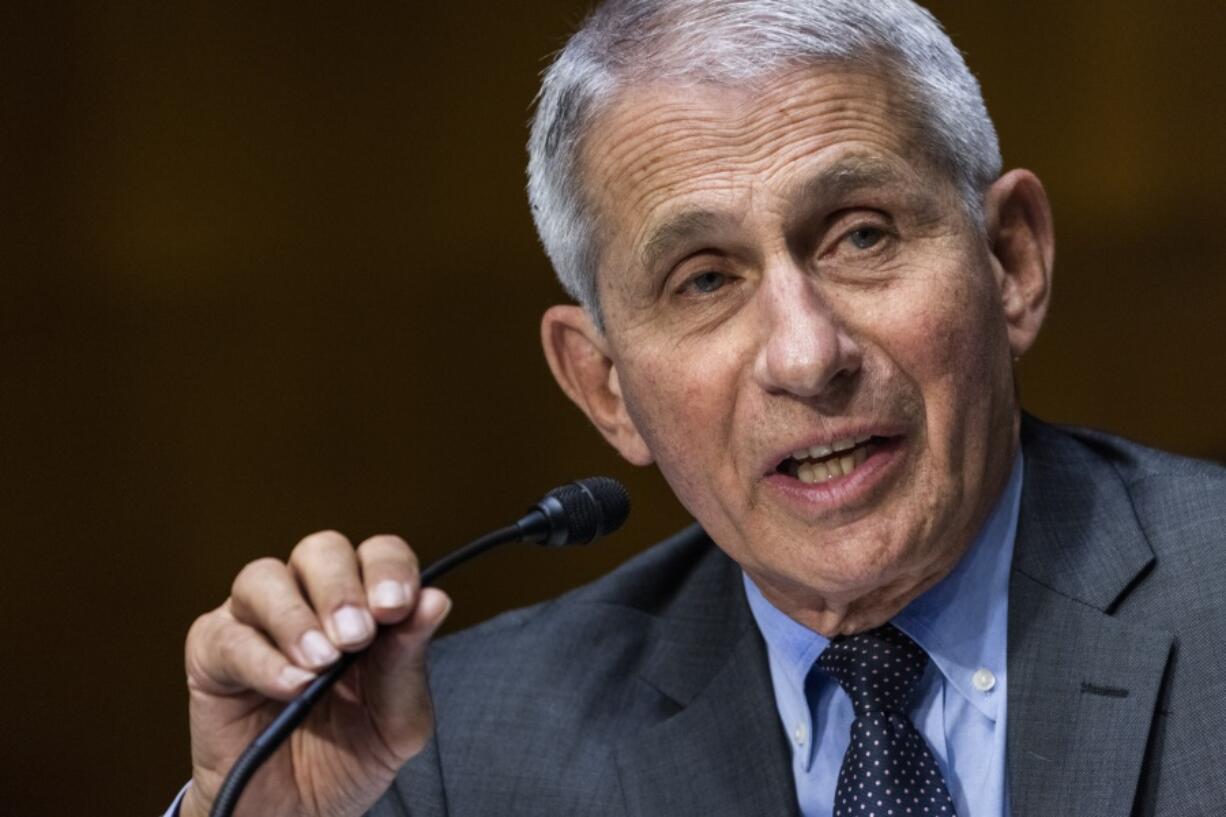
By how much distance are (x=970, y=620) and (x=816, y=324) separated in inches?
17.7

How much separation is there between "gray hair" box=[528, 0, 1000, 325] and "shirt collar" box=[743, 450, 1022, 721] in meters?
0.40

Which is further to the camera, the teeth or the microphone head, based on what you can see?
the teeth

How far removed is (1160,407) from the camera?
11.5 feet

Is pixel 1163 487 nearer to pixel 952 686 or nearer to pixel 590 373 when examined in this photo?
pixel 952 686

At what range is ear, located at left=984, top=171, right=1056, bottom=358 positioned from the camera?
87.6 inches

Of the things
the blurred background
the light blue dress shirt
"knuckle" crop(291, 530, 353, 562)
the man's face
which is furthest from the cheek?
the blurred background

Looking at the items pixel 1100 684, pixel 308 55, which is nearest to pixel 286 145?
pixel 308 55

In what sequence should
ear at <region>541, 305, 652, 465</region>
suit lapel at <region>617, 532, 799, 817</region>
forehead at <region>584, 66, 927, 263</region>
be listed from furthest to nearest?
ear at <region>541, 305, 652, 465</region>, suit lapel at <region>617, 532, 799, 817</region>, forehead at <region>584, 66, 927, 263</region>

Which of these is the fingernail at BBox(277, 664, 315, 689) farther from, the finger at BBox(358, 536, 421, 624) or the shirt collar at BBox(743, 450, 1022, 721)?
the shirt collar at BBox(743, 450, 1022, 721)

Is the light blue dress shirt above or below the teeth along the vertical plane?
below

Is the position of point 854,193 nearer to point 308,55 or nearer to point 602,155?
point 602,155

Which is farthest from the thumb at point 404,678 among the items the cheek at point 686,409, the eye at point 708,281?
the eye at point 708,281

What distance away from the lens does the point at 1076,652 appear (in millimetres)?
2080

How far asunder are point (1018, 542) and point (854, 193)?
49 cm
